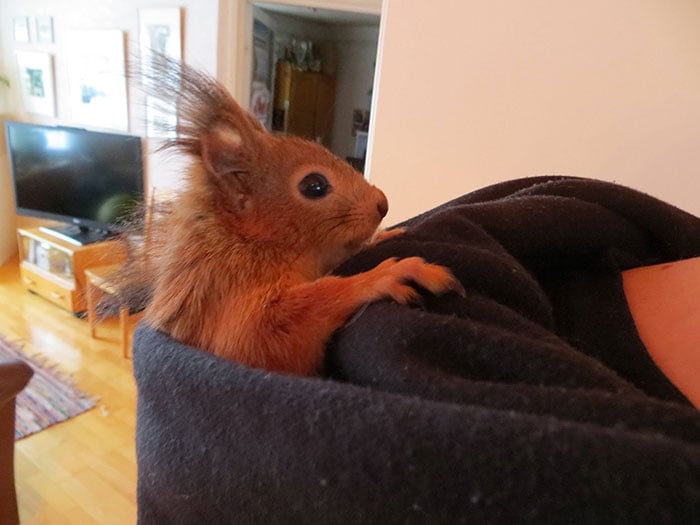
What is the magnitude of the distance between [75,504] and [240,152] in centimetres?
185

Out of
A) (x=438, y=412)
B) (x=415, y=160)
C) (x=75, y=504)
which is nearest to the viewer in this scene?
(x=438, y=412)

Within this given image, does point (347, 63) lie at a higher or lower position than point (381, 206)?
higher

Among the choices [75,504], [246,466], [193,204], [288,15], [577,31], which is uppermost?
[288,15]

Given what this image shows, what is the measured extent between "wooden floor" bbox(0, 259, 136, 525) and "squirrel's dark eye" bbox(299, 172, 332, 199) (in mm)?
1718

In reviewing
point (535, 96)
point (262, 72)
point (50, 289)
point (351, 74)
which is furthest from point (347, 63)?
point (535, 96)

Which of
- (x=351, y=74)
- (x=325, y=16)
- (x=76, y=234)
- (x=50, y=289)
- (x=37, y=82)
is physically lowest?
(x=50, y=289)

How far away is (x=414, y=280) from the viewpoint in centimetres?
43

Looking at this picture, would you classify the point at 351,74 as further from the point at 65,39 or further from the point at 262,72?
the point at 65,39

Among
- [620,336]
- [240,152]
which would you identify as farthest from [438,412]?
[240,152]

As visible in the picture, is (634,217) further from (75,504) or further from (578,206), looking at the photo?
(75,504)

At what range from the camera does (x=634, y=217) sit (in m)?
0.58

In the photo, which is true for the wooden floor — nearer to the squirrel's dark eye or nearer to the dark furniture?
the dark furniture

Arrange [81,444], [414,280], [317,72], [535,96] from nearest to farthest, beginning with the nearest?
1. [414,280]
2. [535,96]
3. [81,444]
4. [317,72]

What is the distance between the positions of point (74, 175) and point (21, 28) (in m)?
1.24
